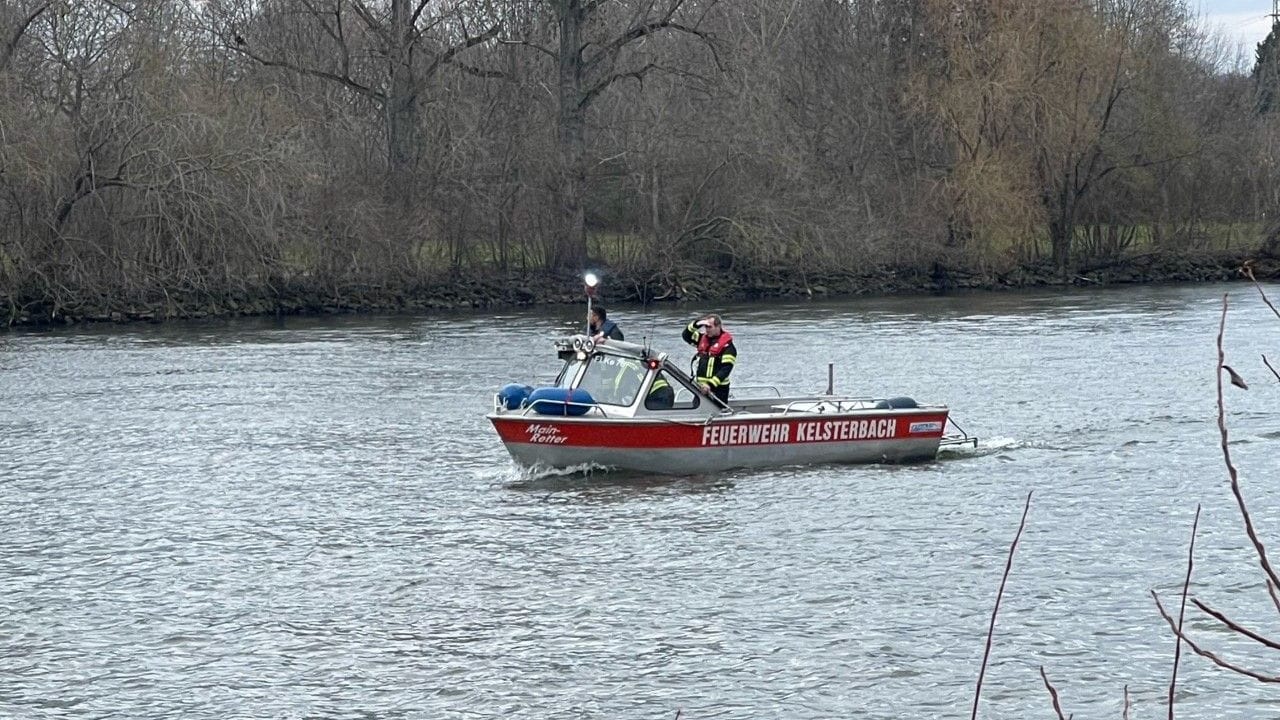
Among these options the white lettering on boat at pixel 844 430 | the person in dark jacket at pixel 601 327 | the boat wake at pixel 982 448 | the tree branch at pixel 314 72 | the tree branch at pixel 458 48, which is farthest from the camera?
the tree branch at pixel 458 48

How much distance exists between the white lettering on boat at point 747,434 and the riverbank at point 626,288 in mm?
27907

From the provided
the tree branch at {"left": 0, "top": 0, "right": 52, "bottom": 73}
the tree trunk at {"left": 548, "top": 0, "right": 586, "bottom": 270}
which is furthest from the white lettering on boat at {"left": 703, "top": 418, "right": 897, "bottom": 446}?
→ the tree trunk at {"left": 548, "top": 0, "right": 586, "bottom": 270}

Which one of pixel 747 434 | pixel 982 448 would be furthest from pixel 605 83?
pixel 747 434

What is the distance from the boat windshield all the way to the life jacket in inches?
31.1

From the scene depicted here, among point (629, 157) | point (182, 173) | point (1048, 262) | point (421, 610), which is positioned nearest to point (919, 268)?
point (1048, 262)

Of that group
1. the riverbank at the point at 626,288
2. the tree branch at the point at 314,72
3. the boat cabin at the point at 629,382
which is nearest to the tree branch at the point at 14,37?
the tree branch at the point at 314,72

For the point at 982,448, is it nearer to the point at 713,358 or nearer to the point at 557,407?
the point at 713,358

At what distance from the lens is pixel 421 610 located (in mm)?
13961

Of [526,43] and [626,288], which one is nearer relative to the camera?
[526,43]

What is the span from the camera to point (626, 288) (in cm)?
5250

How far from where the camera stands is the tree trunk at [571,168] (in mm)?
52812

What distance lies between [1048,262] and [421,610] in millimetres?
47317

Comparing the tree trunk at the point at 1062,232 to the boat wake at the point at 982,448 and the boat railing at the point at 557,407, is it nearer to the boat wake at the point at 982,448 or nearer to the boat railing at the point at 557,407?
the boat wake at the point at 982,448

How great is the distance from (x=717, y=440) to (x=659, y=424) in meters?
0.79
